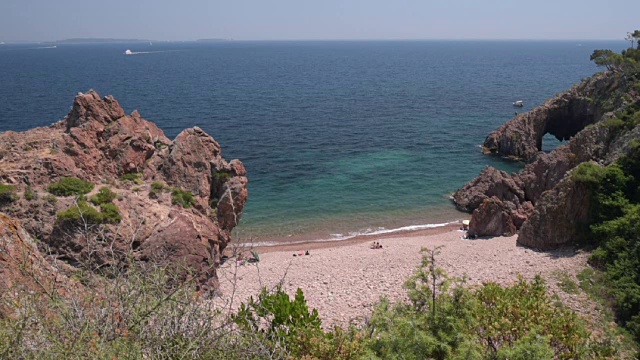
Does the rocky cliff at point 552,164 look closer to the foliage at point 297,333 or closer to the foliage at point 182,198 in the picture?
the foliage at point 297,333

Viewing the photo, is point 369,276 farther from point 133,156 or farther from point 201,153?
point 133,156

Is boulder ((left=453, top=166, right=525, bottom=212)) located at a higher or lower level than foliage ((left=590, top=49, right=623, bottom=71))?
lower

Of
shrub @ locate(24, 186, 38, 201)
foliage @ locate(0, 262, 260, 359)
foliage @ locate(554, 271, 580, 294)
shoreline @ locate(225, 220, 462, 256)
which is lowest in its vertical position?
shoreline @ locate(225, 220, 462, 256)

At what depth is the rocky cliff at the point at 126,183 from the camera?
23.4m

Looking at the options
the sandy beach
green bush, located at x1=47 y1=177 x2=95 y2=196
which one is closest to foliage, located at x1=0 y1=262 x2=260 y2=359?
the sandy beach

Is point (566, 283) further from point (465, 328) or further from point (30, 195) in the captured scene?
point (30, 195)

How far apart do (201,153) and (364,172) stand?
25.1 meters

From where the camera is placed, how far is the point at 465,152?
6128 cm

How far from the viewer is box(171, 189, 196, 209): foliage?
28.4 metres

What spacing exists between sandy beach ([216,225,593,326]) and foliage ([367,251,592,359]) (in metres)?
7.87

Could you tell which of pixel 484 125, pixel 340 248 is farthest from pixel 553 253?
pixel 484 125

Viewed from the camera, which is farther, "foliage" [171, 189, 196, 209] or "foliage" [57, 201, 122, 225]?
"foliage" [171, 189, 196, 209]

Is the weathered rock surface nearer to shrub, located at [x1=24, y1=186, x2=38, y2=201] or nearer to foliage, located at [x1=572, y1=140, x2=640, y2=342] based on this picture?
foliage, located at [x1=572, y1=140, x2=640, y2=342]

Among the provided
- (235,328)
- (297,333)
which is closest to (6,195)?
(297,333)
